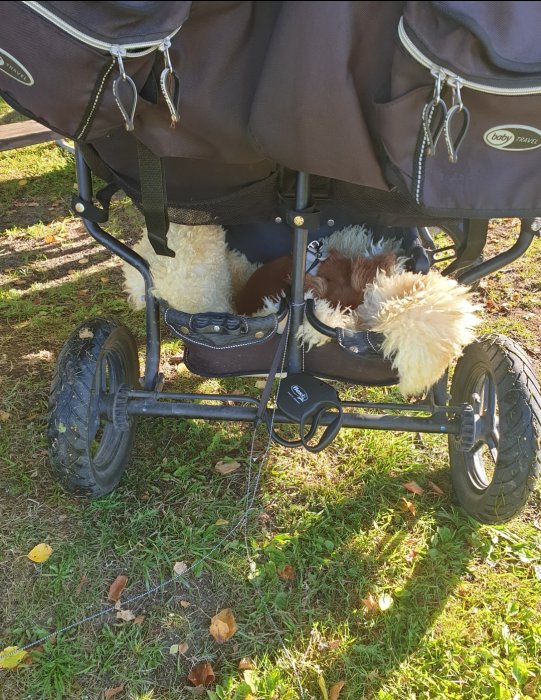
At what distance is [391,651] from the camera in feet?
5.89

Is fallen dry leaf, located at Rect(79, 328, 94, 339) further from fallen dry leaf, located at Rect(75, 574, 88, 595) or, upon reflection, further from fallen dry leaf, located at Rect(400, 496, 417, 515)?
fallen dry leaf, located at Rect(400, 496, 417, 515)

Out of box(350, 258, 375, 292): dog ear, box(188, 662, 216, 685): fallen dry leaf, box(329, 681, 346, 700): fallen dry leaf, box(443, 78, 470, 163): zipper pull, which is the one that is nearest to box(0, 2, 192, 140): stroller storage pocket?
box(443, 78, 470, 163): zipper pull

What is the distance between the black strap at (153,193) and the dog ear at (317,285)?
0.52 meters

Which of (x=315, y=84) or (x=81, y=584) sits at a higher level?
(x=315, y=84)

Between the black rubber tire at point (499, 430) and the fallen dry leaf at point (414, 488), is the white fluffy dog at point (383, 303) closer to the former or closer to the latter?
the black rubber tire at point (499, 430)

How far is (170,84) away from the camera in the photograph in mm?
1302

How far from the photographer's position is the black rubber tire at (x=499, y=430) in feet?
6.04

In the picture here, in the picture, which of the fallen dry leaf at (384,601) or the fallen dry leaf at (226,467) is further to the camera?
the fallen dry leaf at (226,467)

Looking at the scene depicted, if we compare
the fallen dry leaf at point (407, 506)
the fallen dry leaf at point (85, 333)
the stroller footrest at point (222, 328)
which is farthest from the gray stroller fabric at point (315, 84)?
the fallen dry leaf at point (407, 506)

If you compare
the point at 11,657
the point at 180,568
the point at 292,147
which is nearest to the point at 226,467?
the point at 180,568

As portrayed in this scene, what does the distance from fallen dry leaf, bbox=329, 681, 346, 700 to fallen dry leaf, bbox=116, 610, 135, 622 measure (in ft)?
2.08

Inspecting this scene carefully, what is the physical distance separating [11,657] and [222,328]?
44.7 inches

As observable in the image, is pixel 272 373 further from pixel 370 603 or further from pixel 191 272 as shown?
pixel 370 603

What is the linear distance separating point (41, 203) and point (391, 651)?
3584 millimetres
